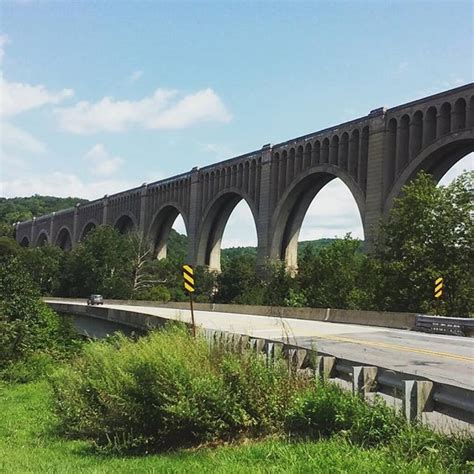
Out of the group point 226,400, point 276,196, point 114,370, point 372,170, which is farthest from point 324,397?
point 276,196

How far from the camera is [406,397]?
6.20 m

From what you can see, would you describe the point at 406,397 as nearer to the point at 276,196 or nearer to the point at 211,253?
the point at 276,196

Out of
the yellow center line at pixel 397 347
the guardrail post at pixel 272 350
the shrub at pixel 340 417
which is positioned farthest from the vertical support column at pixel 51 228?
the shrub at pixel 340 417

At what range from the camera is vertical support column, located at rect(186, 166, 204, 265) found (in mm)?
76688

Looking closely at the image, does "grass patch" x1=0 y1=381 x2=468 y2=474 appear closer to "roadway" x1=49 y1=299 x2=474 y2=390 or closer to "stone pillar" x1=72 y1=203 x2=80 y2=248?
"roadway" x1=49 y1=299 x2=474 y2=390

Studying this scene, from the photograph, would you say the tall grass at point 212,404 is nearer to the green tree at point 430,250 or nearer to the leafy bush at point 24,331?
the leafy bush at point 24,331

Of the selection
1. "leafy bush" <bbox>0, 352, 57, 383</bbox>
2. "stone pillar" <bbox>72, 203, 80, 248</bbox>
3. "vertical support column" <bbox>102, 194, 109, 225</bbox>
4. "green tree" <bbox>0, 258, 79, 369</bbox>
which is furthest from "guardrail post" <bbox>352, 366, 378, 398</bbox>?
"stone pillar" <bbox>72, 203, 80, 248</bbox>

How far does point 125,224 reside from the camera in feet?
348

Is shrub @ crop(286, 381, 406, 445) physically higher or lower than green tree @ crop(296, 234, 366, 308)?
lower

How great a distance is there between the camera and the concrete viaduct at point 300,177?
41.8m

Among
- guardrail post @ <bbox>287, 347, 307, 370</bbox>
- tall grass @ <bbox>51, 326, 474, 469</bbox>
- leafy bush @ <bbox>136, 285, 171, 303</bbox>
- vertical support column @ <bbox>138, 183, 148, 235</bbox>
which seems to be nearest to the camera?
tall grass @ <bbox>51, 326, 474, 469</bbox>

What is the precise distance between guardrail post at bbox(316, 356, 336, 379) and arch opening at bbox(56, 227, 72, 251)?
12286cm

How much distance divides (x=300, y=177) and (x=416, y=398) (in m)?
51.0

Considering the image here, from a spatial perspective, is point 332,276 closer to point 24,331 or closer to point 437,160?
point 437,160
